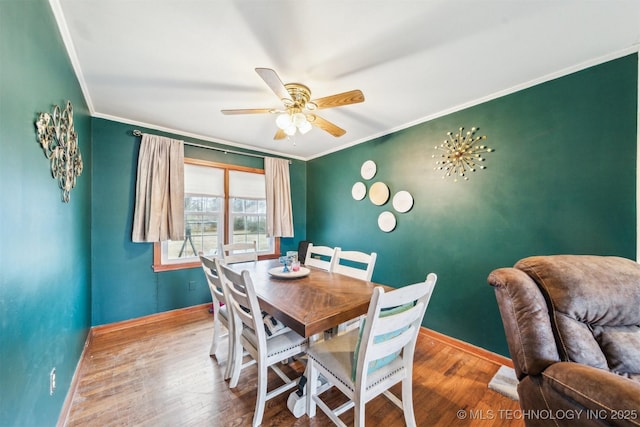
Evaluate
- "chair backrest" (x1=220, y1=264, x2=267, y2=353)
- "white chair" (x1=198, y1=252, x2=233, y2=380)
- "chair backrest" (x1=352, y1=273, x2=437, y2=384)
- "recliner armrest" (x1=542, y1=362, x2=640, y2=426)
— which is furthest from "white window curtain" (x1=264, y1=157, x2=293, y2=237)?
"recliner armrest" (x1=542, y1=362, x2=640, y2=426)

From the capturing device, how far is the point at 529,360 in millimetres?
1083

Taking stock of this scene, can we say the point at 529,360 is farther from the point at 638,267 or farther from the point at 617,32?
the point at 617,32

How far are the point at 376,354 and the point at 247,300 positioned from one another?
0.78 m

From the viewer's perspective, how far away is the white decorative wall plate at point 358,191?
3.36 meters

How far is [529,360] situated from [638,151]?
169 cm

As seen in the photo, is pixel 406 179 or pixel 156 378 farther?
pixel 406 179

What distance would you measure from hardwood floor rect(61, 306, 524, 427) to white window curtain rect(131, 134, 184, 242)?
1203mm

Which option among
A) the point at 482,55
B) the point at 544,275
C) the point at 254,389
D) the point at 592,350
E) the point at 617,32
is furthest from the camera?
the point at 254,389

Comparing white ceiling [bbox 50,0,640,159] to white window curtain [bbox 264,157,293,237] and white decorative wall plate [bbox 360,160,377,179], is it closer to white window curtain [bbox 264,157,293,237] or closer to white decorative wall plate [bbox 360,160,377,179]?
white decorative wall plate [bbox 360,160,377,179]

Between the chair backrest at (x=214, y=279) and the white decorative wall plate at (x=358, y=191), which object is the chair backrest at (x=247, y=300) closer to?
the chair backrest at (x=214, y=279)

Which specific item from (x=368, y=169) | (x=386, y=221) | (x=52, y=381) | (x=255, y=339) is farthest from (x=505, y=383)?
(x=52, y=381)

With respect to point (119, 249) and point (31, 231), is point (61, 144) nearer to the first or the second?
point (31, 231)

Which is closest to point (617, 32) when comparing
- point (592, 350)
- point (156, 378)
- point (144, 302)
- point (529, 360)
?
point (592, 350)

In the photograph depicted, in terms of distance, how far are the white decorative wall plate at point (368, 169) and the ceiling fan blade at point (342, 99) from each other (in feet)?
5.29
